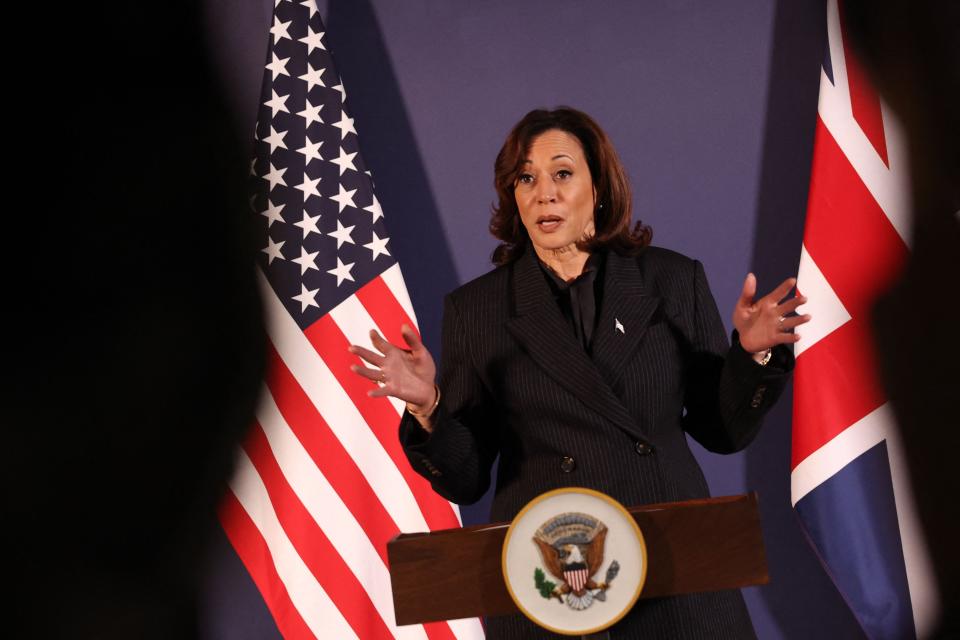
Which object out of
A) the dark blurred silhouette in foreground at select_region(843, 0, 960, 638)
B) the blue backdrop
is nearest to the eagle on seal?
the dark blurred silhouette in foreground at select_region(843, 0, 960, 638)

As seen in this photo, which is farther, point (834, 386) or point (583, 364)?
point (834, 386)

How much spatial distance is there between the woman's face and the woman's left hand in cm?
56

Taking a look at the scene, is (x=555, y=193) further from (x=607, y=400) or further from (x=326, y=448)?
(x=326, y=448)

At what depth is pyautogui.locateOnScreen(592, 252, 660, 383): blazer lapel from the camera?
189cm

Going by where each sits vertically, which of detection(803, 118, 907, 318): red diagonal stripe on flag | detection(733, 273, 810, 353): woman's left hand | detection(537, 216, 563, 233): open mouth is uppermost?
detection(537, 216, 563, 233): open mouth

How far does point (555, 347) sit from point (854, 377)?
129 centimetres

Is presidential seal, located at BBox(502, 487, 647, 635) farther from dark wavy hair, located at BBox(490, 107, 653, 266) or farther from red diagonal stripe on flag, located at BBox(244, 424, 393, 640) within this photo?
red diagonal stripe on flag, located at BBox(244, 424, 393, 640)

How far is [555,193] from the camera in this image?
2.15 metres

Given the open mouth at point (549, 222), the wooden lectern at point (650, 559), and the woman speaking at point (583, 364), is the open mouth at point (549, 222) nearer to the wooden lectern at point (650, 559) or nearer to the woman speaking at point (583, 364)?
the woman speaking at point (583, 364)

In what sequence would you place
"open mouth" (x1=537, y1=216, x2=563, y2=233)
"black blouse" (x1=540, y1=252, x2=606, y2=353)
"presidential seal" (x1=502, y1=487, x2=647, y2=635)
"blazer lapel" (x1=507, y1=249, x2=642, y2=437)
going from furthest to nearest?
"open mouth" (x1=537, y1=216, x2=563, y2=233)
"black blouse" (x1=540, y1=252, x2=606, y2=353)
"blazer lapel" (x1=507, y1=249, x2=642, y2=437)
"presidential seal" (x1=502, y1=487, x2=647, y2=635)

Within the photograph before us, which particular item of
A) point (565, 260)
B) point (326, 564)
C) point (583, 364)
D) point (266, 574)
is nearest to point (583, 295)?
point (565, 260)

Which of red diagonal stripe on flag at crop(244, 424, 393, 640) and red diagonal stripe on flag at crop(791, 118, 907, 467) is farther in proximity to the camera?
red diagonal stripe on flag at crop(244, 424, 393, 640)

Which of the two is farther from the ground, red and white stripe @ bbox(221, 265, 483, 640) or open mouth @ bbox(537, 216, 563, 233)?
open mouth @ bbox(537, 216, 563, 233)

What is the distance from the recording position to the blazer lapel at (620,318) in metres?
1.89
